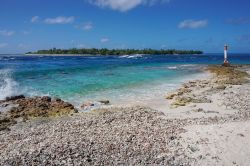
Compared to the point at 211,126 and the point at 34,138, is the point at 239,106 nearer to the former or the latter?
the point at 211,126

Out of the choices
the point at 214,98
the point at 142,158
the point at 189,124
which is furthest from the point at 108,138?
the point at 214,98

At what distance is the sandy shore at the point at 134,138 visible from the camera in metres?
8.42

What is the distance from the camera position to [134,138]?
9914mm

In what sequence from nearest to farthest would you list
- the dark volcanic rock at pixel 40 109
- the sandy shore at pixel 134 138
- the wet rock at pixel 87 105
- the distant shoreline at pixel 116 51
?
the sandy shore at pixel 134 138 → the dark volcanic rock at pixel 40 109 → the wet rock at pixel 87 105 → the distant shoreline at pixel 116 51

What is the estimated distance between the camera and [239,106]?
14.5 m

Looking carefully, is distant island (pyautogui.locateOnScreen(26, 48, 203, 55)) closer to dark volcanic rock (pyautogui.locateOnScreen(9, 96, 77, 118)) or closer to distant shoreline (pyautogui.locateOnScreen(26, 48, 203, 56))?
distant shoreline (pyautogui.locateOnScreen(26, 48, 203, 56))

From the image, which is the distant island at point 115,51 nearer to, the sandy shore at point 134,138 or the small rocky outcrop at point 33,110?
the small rocky outcrop at point 33,110

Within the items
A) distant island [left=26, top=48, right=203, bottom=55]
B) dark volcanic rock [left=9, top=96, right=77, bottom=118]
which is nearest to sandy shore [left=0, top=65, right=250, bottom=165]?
dark volcanic rock [left=9, top=96, right=77, bottom=118]

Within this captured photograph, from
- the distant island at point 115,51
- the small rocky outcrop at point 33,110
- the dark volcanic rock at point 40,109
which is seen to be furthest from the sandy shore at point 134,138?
the distant island at point 115,51

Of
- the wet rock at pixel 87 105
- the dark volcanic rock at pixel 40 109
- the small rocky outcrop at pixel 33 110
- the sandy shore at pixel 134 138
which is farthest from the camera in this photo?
the wet rock at pixel 87 105

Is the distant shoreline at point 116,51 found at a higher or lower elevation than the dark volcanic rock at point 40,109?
higher

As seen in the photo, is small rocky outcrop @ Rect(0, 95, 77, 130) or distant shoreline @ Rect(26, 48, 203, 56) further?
distant shoreline @ Rect(26, 48, 203, 56)

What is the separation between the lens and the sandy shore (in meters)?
8.42

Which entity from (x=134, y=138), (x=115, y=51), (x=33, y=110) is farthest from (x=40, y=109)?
(x=115, y=51)
